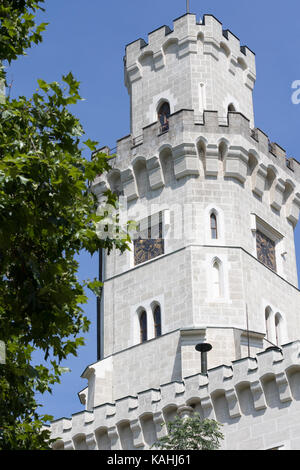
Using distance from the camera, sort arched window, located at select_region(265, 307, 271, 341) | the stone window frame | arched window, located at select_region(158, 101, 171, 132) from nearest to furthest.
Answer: arched window, located at select_region(265, 307, 271, 341) < the stone window frame < arched window, located at select_region(158, 101, 171, 132)

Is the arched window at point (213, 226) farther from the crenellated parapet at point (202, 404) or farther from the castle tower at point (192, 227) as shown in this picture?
the crenellated parapet at point (202, 404)

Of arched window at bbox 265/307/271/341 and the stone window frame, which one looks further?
the stone window frame

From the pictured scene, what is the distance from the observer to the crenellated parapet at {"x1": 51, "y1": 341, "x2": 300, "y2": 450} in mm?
34000

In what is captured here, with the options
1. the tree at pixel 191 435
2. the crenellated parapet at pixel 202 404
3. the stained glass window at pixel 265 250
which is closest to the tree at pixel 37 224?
the tree at pixel 191 435

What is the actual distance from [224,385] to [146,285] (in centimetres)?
706

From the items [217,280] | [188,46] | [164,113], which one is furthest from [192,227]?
[188,46]

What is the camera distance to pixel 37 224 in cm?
1833

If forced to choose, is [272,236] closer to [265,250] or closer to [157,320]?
[265,250]

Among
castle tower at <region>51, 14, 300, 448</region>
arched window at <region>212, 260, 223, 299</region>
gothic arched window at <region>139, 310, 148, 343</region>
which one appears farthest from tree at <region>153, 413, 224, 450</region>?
gothic arched window at <region>139, 310, 148, 343</region>

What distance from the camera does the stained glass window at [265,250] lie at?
42.3 metres

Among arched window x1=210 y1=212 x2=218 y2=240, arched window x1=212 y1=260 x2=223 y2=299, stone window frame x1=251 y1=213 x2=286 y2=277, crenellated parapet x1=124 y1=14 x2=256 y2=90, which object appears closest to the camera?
arched window x1=212 y1=260 x2=223 y2=299

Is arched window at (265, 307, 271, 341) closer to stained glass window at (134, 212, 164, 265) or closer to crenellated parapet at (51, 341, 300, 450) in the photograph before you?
stained glass window at (134, 212, 164, 265)

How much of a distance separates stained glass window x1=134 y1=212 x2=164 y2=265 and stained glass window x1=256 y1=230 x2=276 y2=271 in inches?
150

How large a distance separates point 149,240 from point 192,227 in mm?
1939
